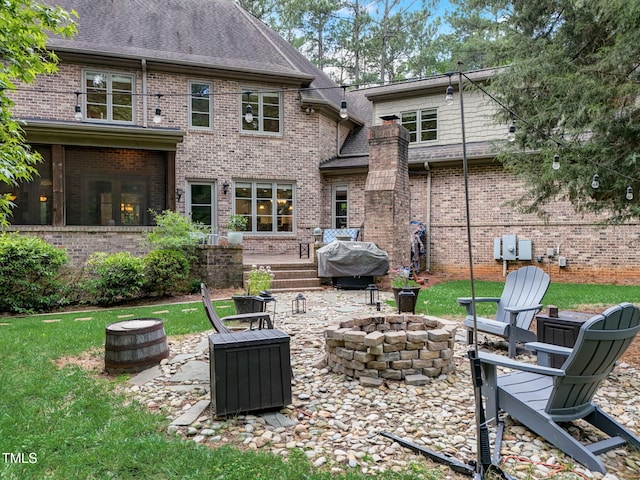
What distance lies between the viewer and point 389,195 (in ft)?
34.9

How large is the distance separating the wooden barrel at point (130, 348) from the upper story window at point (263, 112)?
10.8 metres

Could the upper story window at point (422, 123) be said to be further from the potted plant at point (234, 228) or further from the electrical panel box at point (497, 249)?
the potted plant at point (234, 228)

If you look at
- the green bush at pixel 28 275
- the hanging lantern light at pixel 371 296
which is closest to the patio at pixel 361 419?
the hanging lantern light at pixel 371 296

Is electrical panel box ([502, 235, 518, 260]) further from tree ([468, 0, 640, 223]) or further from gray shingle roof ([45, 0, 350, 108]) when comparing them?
gray shingle roof ([45, 0, 350, 108])

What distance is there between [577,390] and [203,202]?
41.2ft

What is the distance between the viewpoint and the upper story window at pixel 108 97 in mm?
13117

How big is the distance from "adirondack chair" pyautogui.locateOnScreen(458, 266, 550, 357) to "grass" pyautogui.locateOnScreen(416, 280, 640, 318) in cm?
162

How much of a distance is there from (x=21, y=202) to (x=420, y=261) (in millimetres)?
12423

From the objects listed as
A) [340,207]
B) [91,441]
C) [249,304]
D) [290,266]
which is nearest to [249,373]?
[91,441]

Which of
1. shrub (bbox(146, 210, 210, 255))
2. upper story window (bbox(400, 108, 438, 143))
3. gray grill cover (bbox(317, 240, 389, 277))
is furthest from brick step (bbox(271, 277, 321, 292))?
upper story window (bbox(400, 108, 438, 143))

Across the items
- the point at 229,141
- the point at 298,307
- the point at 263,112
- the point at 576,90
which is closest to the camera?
the point at 576,90

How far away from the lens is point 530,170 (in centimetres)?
795

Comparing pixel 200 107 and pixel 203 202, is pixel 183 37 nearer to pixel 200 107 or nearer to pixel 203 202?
pixel 200 107

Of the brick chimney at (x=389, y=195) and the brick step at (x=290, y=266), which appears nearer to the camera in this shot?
the brick chimney at (x=389, y=195)
